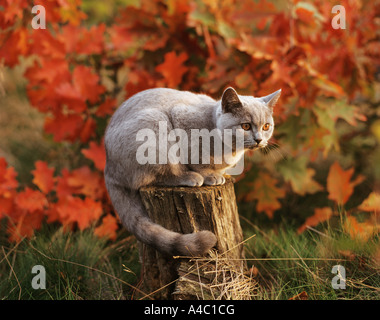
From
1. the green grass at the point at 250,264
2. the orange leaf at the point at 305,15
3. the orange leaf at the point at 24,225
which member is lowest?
the green grass at the point at 250,264

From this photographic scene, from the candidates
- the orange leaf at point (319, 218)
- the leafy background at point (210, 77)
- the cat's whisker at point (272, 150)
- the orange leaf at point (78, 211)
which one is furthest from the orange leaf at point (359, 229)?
the orange leaf at point (78, 211)

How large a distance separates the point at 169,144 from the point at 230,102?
39 cm

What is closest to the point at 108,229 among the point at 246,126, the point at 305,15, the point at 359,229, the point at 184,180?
the point at 184,180

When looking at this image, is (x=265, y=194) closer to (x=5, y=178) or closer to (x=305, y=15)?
(x=305, y=15)

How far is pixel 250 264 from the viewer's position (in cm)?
248

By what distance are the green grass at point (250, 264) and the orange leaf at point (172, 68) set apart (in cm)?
129

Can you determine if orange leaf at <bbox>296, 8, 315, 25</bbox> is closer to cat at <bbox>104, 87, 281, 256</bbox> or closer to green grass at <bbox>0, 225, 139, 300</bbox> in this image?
cat at <bbox>104, 87, 281, 256</bbox>

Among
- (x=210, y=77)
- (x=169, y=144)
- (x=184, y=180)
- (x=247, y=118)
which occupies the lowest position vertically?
(x=184, y=180)

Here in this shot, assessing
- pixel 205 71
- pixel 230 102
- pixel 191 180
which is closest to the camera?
pixel 230 102

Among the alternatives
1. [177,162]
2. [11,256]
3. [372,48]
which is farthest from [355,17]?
[11,256]

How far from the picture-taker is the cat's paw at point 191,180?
2.06 m

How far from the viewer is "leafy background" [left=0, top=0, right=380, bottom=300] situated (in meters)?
2.80

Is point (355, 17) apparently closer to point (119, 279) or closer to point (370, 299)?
point (370, 299)

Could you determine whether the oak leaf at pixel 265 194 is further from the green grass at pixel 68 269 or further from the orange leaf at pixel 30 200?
the orange leaf at pixel 30 200
